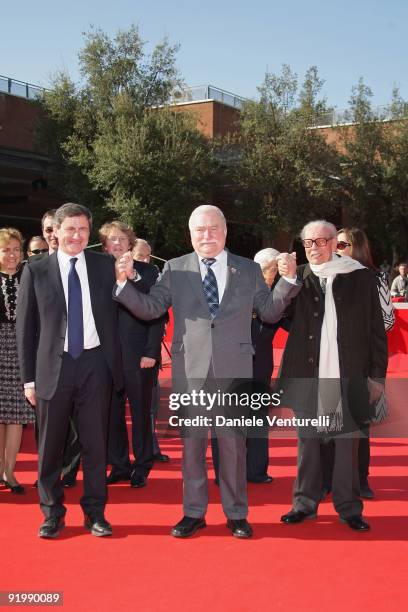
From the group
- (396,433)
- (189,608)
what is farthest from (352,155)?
(189,608)

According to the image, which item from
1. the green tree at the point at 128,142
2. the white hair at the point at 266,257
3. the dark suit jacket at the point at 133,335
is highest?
the green tree at the point at 128,142

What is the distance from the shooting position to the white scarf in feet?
14.3

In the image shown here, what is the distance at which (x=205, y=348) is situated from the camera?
412 centimetres

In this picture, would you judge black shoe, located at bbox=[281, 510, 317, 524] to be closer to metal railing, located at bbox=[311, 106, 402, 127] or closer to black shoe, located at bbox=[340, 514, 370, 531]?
black shoe, located at bbox=[340, 514, 370, 531]

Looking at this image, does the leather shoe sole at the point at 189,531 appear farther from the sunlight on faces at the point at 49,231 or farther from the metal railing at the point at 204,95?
the metal railing at the point at 204,95

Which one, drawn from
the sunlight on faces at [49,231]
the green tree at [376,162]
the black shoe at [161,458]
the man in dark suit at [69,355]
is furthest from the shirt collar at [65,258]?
the green tree at [376,162]

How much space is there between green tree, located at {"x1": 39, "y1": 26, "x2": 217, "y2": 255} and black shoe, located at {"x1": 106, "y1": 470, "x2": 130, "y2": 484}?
22.5m

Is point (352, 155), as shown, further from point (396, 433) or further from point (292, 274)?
point (292, 274)

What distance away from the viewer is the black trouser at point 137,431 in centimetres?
544

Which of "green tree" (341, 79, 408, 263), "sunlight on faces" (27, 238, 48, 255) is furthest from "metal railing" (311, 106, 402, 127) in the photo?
"sunlight on faces" (27, 238, 48, 255)

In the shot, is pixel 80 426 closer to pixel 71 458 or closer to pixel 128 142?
pixel 71 458

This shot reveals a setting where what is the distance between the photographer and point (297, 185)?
30.4 m

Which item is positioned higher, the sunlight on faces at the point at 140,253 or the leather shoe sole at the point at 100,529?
the sunlight on faces at the point at 140,253

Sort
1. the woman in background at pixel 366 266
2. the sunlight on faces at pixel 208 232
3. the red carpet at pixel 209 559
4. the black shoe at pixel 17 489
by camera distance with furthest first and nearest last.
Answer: the black shoe at pixel 17 489 → the woman in background at pixel 366 266 → the sunlight on faces at pixel 208 232 → the red carpet at pixel 209 559
